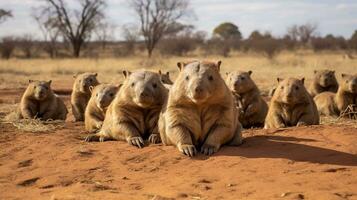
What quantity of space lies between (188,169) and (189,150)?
0.58 meters

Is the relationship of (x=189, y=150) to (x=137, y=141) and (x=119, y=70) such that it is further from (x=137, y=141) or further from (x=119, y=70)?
(x=119, y=70)

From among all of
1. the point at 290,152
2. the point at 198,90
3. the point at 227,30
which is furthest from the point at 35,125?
the point at 227,30

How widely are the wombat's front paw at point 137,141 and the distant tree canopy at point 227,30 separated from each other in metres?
71.7

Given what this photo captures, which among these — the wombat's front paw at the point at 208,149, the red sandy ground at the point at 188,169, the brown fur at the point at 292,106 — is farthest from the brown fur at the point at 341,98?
the wombat's front paw at the point at 208,149

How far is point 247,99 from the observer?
41.2 feet

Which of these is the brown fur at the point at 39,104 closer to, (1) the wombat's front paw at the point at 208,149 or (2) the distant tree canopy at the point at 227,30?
(1) the wombat's front paw at the point at 208,149

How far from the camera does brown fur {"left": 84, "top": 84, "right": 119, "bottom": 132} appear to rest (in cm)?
1098

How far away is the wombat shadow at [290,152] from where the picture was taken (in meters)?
7.70

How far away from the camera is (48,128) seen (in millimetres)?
11258

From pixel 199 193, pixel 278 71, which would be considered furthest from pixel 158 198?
pixel 278 71

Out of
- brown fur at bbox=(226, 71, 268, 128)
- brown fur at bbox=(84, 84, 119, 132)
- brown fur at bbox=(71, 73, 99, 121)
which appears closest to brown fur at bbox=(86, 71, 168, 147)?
brown fur at bbox=(84, 84, 119, 132)

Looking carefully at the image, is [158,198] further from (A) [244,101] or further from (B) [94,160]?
(A) [244,101]

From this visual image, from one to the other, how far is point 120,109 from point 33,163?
159 centimetres

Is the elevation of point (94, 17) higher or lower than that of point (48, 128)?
higher
